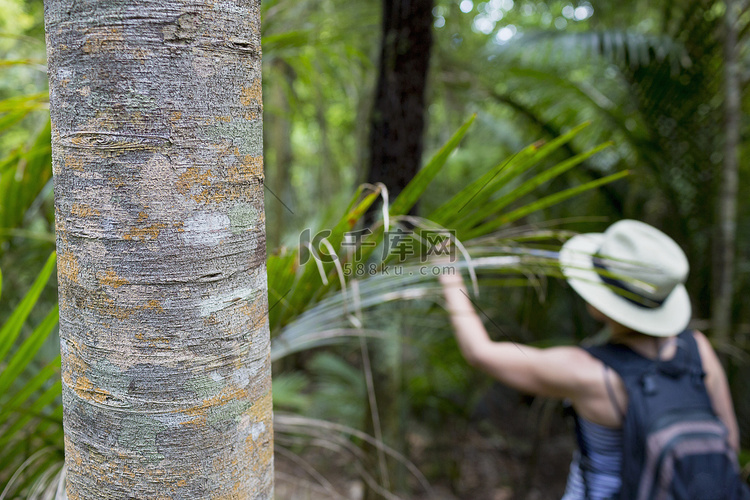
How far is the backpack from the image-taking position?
4.21ft

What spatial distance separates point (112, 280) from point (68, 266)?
7cm

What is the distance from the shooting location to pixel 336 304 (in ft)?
3.56

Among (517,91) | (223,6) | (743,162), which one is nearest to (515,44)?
(517,91)

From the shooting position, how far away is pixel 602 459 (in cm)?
151

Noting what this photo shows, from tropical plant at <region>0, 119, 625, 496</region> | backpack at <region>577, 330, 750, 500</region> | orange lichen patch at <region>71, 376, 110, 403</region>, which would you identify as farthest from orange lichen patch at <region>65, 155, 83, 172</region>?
backpack at <region>577, 330, 750, 500</region>

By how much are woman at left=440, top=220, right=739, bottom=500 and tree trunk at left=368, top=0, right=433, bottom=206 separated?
2.11ft

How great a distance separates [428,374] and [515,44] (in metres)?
2.25

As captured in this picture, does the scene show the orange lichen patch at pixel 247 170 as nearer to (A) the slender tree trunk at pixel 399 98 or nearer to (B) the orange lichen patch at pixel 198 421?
(B) the orange lichen patch at pixel 198 421

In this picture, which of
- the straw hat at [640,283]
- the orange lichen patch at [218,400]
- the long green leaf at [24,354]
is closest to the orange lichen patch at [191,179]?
the orange lichen patch at [218,400]

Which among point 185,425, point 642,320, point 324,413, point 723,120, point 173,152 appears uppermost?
point 723,120

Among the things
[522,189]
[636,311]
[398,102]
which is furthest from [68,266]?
[398,102]

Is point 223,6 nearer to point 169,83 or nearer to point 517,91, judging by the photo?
point 169,83

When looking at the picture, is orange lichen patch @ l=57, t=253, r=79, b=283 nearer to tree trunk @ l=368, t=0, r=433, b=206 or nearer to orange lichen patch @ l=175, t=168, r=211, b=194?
orange lichen patch @ l=175, t=168, r=211, b=194

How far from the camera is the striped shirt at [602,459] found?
148 cm
